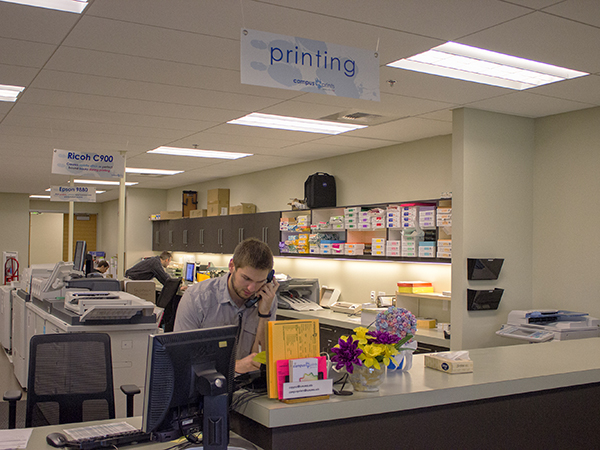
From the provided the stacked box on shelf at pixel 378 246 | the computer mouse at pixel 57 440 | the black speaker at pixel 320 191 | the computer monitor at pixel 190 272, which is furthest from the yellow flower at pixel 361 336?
the computer monitor at pixel 190 272

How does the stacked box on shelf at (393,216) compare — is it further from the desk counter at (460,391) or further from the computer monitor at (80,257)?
the computer monitor at (80,257)

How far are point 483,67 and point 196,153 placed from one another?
468 centimetres

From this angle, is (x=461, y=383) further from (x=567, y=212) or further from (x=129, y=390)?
(x=567, y=212)

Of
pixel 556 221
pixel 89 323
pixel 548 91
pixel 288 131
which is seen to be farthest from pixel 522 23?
pixel 89 323

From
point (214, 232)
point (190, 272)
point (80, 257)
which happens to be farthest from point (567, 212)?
point (190, 272)

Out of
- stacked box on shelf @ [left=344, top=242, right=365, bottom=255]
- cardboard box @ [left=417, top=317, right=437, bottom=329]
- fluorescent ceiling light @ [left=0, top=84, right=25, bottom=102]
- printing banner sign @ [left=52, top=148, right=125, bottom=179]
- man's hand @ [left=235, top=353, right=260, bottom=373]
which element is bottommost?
cardboard box @ [left=417, top=317, right=437, bottom=329]

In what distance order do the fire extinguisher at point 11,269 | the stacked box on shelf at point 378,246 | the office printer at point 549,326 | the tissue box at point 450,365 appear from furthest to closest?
the fire extinguisher at point 11,269
the stacked box on shelf at point 378,246
the office printer at point 549,326
the tissue box at point 450,365

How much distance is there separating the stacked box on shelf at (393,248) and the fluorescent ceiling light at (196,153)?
8.37ft

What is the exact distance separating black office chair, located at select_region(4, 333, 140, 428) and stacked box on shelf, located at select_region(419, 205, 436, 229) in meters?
3.36

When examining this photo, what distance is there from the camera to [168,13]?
301 cm

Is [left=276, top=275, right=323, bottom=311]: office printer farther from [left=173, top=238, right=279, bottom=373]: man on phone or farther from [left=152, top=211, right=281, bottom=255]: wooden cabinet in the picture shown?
[left=173, top=238, right=279, bottom=373]: man on phone

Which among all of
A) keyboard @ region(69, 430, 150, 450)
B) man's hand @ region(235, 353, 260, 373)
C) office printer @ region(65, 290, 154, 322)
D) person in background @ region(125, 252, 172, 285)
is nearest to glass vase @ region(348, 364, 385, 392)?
man's hand @ region(235, 353, 260, 373)

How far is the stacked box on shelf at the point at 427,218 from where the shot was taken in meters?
5.61

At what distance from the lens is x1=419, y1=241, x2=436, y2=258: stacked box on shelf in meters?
5.62
